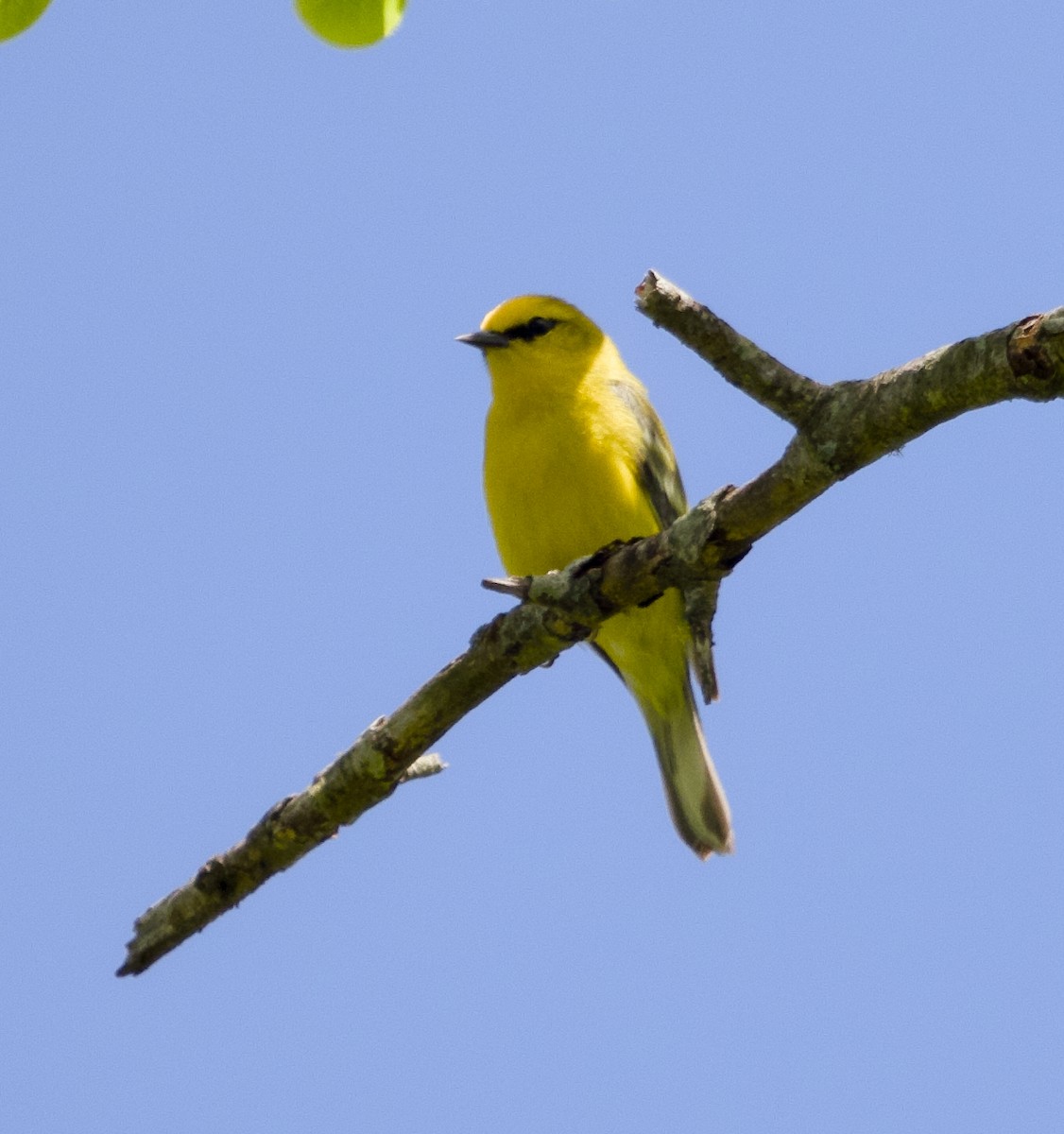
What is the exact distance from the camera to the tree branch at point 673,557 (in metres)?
2.87

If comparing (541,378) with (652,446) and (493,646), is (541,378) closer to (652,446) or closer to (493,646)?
(652,446)

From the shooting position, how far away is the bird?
213 inches

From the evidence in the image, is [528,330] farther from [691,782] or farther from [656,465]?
[691,782]

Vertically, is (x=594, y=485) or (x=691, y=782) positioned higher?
(x=594, y=485)

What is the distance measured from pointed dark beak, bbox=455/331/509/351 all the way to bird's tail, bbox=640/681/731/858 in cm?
168

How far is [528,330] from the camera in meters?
6.18

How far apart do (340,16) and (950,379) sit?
153 centimetres

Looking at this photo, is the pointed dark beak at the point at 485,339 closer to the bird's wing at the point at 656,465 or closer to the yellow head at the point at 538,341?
the yellow head at the point at 538,341

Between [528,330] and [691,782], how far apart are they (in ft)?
6.84

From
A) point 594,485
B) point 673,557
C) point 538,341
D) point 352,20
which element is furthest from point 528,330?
point 352,20

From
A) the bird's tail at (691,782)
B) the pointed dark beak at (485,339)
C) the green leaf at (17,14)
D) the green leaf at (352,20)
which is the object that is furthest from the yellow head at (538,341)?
the green leaf at (17,14)

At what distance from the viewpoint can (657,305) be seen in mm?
3182

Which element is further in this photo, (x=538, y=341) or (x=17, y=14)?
(x=538, y=341)

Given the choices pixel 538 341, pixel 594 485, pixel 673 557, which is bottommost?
pixel 673 557
